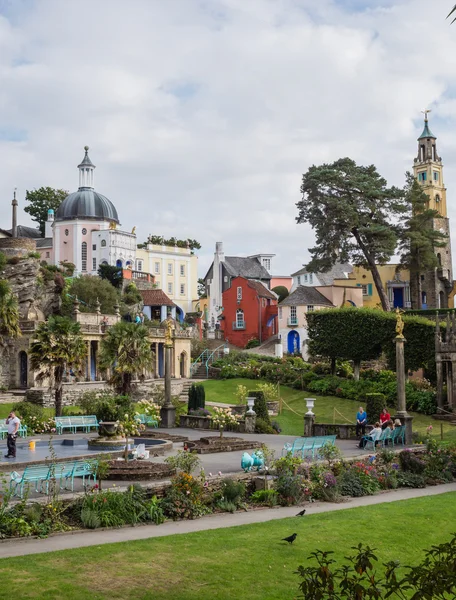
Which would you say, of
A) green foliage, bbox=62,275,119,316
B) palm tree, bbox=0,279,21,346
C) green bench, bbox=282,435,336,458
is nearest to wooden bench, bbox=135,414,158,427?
palm tree, bbox=0,279,21,346

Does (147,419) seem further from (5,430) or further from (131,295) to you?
(131,295)

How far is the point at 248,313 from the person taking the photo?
244 feet

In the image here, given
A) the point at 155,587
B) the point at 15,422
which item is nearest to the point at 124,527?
the point at 155,587

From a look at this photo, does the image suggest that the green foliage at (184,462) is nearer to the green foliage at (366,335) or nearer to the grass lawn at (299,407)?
the grass lawn at (299,407)

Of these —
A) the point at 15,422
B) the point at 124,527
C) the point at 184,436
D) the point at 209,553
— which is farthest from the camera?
the point at 184,436

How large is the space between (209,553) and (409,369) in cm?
3705

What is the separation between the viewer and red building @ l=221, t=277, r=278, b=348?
73.8m

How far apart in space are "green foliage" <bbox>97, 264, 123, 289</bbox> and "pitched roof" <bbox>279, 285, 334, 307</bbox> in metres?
16.8

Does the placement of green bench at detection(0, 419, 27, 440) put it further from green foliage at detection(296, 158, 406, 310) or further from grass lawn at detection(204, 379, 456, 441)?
green foliage at detection(296, 158, 406, 310)

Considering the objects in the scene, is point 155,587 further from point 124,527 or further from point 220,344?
point 220,344

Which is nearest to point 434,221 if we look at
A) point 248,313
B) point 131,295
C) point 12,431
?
point 248,313

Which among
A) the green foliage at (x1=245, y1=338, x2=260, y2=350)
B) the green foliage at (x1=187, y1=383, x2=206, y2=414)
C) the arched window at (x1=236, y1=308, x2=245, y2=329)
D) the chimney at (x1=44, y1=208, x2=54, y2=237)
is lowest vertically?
the green foliage at (x1=187, y1=383, x2=206, y2=414)

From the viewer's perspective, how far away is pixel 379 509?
16.9m

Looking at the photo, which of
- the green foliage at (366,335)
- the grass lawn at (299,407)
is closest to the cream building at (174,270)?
the grass lawn at (299,407)
